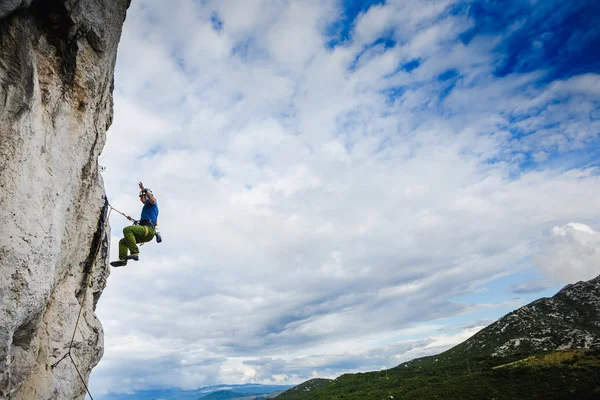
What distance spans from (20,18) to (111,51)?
3.77m

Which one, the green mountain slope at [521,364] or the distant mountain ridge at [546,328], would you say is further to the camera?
the distant mountain ridge at [546,328]

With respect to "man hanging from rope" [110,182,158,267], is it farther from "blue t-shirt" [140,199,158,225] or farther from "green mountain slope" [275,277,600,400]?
"green mountain slope" [275,277,600,400]

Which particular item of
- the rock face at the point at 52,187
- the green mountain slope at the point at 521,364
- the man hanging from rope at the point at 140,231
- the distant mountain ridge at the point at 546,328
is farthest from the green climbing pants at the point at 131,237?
the distant mountain ridge at the point at 546,328

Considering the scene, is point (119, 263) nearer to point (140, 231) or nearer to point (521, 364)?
point (140, 231)

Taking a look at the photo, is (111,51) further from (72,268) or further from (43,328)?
(43,328)

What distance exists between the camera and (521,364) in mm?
87250

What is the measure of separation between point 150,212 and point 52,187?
5.99m

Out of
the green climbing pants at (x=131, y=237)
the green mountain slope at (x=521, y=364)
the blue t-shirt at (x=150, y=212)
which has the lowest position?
the green mountain slope at (x=521, y=364)

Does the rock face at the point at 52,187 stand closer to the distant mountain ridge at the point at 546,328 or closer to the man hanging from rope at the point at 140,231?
the man hanging from rope at the point at 140,231

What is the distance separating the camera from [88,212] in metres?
12.5

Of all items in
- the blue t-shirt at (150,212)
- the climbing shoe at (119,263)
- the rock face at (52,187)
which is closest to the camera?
the rock face at (52,187)

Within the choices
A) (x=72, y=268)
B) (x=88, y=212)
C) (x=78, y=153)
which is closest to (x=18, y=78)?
(x=78, y=153)

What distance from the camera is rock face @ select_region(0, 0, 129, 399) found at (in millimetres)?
7863

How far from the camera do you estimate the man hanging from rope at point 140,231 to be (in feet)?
46.9
